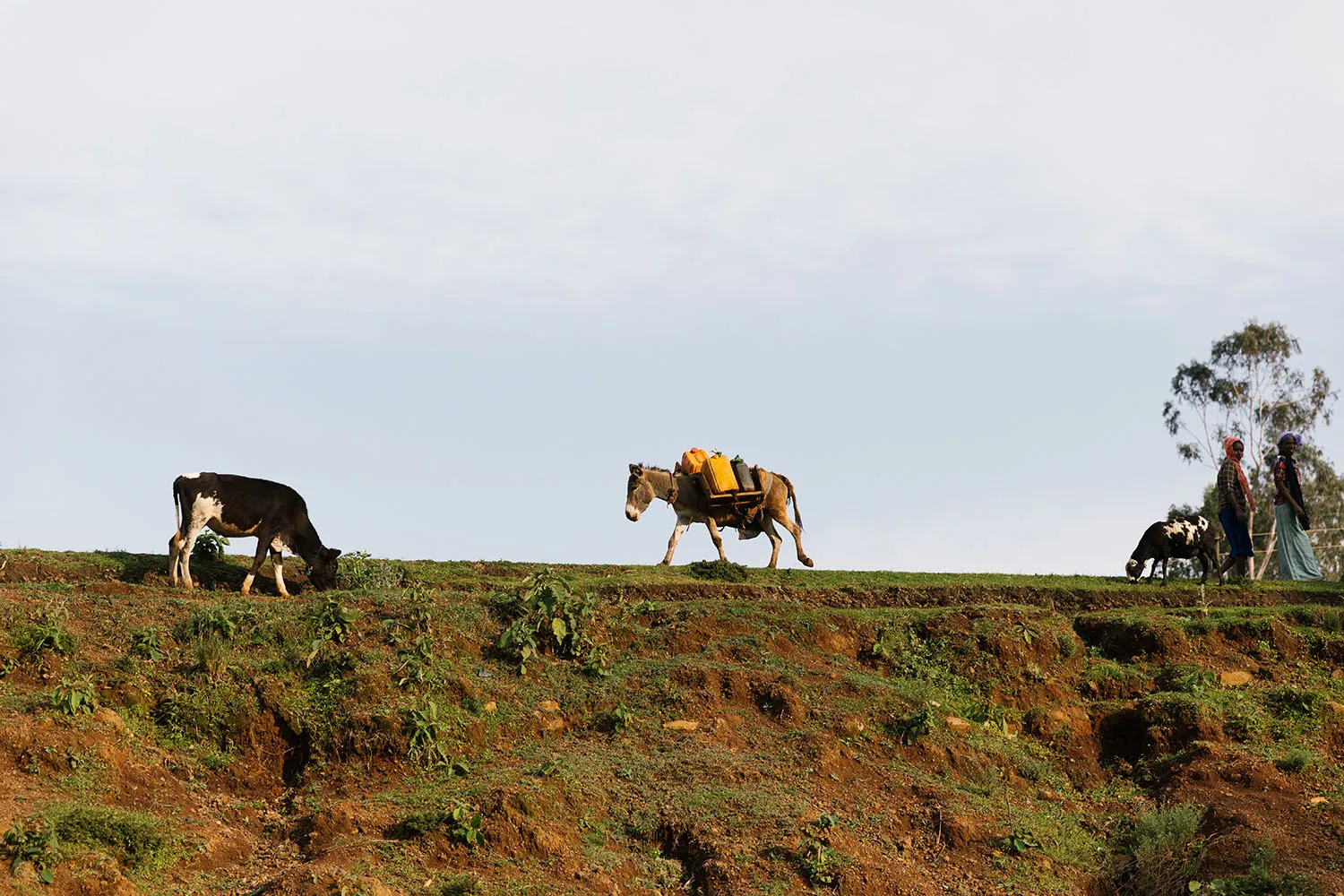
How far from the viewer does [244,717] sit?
12.6m

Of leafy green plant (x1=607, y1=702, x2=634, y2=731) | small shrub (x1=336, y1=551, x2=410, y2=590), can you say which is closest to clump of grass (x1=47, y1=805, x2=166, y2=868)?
leafy green plant (x1=607, y1=702, x2=634, y2=731)

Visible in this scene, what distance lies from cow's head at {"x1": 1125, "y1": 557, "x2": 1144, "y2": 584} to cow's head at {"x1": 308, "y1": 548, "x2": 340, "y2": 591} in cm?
1347

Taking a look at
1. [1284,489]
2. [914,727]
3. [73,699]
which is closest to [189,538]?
[73,699]

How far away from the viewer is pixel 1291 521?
78.2ft

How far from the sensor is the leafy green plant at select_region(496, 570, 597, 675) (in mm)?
14156

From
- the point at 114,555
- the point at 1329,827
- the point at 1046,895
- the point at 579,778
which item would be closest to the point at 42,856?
the point at 579,778

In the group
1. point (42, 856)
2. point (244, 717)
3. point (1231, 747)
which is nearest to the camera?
point (42, 856)

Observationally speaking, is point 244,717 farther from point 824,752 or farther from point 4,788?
point 824,752

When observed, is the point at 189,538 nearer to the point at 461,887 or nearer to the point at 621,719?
the point at 621,719

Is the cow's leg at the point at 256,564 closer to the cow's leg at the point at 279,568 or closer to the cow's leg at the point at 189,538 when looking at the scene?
the cow's leg at the point at 279,568

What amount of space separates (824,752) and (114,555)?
11.2 meters

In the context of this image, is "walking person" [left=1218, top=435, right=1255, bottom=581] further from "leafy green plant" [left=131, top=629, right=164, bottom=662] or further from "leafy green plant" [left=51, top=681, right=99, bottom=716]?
"leafy green plant" [left=51, top=681, right=99, bottom=716]

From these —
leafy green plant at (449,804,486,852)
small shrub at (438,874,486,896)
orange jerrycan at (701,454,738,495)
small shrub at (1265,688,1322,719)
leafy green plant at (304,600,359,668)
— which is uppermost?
orange jerrycan at (701,454,738,495)

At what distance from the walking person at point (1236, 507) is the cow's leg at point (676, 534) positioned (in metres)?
9.73
